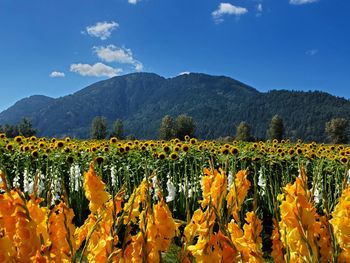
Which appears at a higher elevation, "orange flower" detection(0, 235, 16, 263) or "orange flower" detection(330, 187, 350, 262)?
"orange flower" detection(0, 235, 16, 263)

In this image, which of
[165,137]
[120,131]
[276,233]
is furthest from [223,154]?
[120,131]

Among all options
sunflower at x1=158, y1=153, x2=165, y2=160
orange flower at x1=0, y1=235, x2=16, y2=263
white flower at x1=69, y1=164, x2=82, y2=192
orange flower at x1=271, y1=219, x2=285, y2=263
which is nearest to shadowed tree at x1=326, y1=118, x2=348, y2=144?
sunflower at x1=158, y1=153, x2=165, y2=160

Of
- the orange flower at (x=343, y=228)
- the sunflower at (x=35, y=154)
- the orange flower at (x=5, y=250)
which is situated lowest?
the orange flower at (x=343, y=228)

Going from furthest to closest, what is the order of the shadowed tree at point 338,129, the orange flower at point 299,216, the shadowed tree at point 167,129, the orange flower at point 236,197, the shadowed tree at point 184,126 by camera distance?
the shadowed tree at point 338,129, the shadowed tree at point 184,126, the shadowed tree at point 167,129, the orange flower at point 236,197, the orange flower at point 299,216

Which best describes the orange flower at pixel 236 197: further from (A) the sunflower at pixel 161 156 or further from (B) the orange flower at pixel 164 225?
(A) the sunflower at pixel 161 156

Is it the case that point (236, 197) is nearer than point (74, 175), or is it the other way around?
point (236, 197)

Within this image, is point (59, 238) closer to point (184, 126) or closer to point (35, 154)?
point (35, 154)

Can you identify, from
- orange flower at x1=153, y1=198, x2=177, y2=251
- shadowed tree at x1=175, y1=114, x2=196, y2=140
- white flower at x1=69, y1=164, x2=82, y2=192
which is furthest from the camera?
shadowed tree at x1=175, y1=114, x2=196, y2=140

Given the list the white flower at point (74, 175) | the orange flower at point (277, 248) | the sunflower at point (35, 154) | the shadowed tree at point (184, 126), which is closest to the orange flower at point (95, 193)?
the orange flower at point (277, 248)

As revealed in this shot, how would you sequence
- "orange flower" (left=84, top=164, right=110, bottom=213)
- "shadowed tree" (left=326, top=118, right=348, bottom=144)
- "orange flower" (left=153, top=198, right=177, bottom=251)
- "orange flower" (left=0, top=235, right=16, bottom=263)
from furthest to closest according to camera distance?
"shadowed tree" (left=326, top=118, right=348, bottom=144) → "orange flower" (left=84, top=164, right=110, bottom=213) → "orange flower" (left=153, top=198, right=177, bottom=251) → "orange flower" (left=0, top=235, right=16, bottom=263)

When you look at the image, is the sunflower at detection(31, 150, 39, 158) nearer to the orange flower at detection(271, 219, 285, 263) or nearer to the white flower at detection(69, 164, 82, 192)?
the white flower at detection(69, 164, 82, 192)

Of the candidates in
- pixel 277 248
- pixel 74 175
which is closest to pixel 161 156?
pixel 74 175

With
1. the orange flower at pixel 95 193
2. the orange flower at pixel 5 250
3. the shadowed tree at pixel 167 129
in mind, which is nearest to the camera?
the orange flower at pixel 5 250

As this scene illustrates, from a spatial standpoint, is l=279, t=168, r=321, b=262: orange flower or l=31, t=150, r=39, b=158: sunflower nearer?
l=279, t=168, r=321, b=262: orange flower
